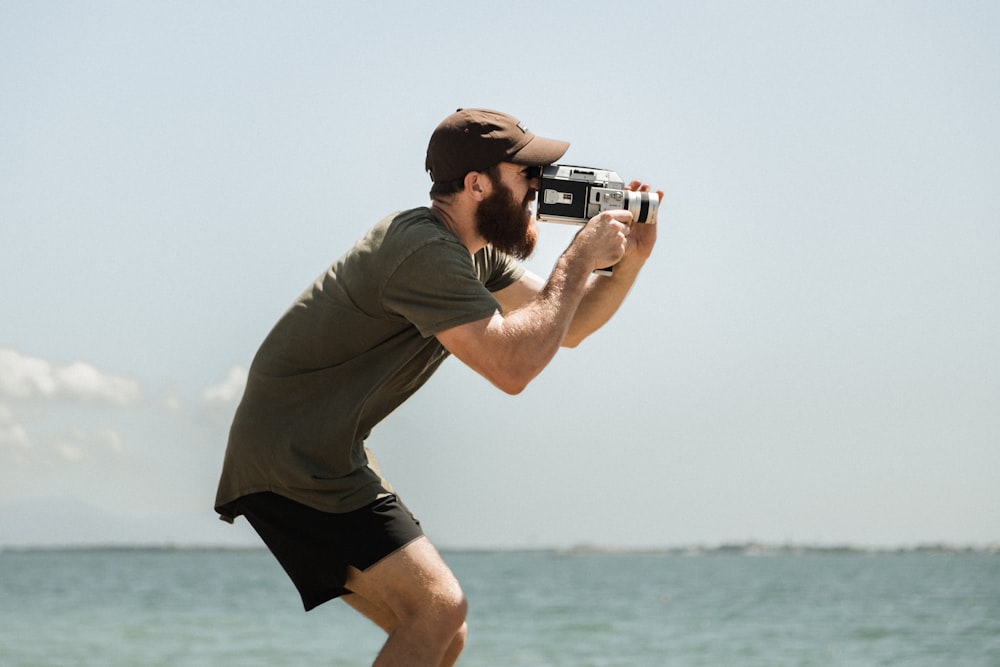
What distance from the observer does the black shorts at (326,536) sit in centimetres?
294

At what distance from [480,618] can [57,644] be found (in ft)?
42.6

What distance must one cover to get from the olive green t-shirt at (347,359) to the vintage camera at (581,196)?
30 centimetres

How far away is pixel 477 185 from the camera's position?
304cm

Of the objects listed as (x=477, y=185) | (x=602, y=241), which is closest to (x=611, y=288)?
(x=602, y=241)

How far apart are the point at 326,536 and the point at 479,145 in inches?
40.7

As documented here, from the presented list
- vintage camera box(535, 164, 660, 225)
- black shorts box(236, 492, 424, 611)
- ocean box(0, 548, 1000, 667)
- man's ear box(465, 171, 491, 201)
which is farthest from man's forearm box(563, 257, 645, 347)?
ocean box(0, 548, 1000, 667)

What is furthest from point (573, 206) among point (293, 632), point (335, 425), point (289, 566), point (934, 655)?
point (293, 632)

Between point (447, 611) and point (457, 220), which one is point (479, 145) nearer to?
point (457, 220)

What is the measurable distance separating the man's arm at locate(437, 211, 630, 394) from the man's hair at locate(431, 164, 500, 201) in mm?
279

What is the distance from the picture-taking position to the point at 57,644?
22.4 m

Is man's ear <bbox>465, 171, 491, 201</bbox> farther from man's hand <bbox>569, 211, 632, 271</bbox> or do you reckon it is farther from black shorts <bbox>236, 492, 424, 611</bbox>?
black shorts <bbox>236, 492, 424, 611</bbox>

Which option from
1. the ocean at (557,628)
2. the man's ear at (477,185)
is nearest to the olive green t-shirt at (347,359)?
the man's ear at (477,185)

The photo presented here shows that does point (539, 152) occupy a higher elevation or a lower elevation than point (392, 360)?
higher

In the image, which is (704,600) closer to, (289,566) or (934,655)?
Result: (934,655)
